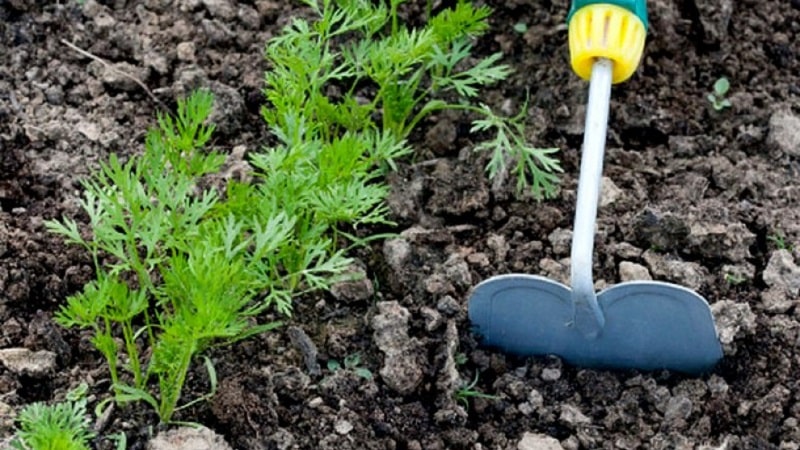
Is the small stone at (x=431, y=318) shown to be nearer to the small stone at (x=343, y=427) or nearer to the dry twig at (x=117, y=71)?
the small stone at (x=343, y=427)

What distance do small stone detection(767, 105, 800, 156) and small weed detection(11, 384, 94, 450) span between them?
1.55m

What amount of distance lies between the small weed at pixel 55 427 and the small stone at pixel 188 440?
115 millimetres

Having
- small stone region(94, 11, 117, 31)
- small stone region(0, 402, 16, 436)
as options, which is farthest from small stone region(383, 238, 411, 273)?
small stone region(94, 11, 117, 31)

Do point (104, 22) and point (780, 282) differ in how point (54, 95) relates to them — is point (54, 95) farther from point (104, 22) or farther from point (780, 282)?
point (780, 282)

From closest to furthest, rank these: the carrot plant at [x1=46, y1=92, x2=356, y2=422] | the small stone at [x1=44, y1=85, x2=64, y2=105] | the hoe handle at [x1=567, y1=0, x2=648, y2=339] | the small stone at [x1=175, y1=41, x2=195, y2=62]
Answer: the carrot plant at [x1=46, y1=92, x2=356, y2=422], the hoe handle at [x1=567, y1=0, x2=648, y2=339], the small stone at [x1=44, y1=85, x2=64, y2=105], the small stone at [x1=175, y1=41, x2=195, y2=62]

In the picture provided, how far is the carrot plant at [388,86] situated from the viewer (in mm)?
2561

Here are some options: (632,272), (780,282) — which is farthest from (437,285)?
(780,282)

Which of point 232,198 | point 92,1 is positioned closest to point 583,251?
point 232,198

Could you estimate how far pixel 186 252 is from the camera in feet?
7.80

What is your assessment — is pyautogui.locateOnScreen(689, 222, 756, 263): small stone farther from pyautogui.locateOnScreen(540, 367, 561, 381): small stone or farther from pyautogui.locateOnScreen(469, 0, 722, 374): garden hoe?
pyautogui.locateOnScreen(540, 367, 561, 381): small stone

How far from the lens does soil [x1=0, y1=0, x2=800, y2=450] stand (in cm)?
244

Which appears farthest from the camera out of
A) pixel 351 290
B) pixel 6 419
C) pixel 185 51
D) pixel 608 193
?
pixel 185 51

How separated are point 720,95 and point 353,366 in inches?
45.0

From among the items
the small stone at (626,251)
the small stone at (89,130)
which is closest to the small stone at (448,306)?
the small stone at (626,251)
